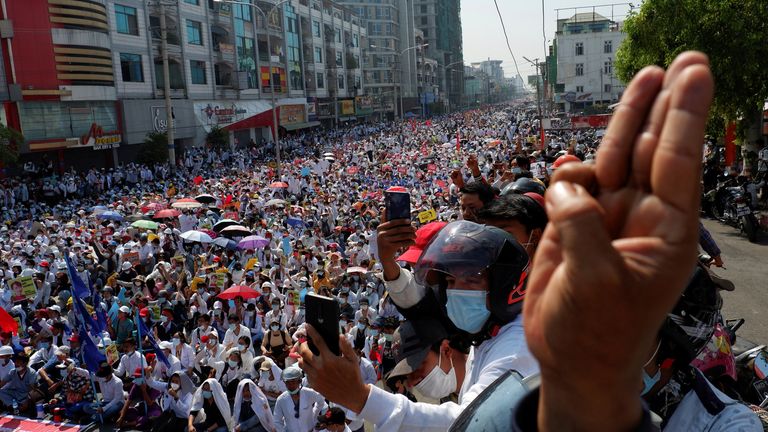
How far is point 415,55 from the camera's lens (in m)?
88.8

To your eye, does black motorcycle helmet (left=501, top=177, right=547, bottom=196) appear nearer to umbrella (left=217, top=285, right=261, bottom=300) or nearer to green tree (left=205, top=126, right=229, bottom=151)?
umbrella (left=217, top=285, right=261, bottom=300)

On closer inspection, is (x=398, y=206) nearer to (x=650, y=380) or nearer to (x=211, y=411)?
(x=650, y=380)

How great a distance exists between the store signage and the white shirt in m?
24.2

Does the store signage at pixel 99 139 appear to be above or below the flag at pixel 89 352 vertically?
above

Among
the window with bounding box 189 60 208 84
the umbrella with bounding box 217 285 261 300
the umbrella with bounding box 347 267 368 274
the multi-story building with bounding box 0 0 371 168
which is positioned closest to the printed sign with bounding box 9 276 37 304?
the umbrella with bounding box 217 285 261 300

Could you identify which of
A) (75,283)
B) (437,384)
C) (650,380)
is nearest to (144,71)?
(75,283)

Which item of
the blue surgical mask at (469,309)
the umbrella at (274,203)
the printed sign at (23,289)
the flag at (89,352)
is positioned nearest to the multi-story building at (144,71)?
the umbrella at (274,203)

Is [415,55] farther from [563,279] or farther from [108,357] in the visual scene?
[563,279]

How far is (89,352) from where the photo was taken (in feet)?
25.2

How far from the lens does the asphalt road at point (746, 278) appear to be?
28.0ft

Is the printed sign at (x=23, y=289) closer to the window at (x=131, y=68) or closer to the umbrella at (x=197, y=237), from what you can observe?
the umbrella at (x=197, y=237)

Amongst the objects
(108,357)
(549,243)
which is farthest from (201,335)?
(549,243)

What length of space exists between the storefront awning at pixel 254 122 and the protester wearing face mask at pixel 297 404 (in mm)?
34116

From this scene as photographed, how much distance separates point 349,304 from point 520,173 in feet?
11.9
